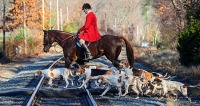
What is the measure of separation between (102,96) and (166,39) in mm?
34546

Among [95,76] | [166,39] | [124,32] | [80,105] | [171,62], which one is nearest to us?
[80,105]

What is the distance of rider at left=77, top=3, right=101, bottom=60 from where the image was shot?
16.8m

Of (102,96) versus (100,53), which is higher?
(100,53)

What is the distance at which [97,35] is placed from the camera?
17.1m

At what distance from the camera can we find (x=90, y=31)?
55.6 ft

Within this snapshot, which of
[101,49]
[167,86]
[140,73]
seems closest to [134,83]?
[167,86]

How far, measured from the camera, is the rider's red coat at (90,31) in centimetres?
1689

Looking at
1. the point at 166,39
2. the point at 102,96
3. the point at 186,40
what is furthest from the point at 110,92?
the point at 166,39

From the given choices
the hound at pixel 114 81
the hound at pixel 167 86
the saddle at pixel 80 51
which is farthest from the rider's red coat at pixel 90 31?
the hound at pixel 167 86

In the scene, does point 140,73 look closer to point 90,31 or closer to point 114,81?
point 114,81

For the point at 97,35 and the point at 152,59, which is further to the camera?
the point at 152,59

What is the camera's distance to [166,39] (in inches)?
1895

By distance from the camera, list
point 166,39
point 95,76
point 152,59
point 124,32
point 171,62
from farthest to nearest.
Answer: point 124,32
point 166,39
point 152,59
point 171,62
point 95,76

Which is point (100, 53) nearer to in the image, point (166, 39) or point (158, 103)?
point (158, 103)
